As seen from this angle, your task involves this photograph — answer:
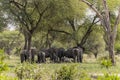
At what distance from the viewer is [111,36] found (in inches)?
858

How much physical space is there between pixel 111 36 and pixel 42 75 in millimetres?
13293

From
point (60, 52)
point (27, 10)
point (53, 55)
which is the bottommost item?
point (53, 55)

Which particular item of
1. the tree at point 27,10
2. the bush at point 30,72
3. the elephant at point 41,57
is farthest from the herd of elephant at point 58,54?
the bush at point 30,72

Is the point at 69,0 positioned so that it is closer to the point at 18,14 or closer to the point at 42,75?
the point at 18,14

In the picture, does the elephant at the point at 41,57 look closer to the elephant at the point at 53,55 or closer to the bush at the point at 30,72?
the elephant at the point at 53,55

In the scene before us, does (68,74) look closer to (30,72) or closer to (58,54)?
(30,72)

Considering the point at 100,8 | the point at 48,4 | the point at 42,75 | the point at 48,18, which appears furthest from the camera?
the point at 100,8

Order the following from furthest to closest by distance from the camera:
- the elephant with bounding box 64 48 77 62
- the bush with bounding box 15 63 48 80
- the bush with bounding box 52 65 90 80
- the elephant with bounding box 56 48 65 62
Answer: the elephant with bounding box 56 48 65 62, the elephant with bounding box 64 48 77 62, the bush with bounding box 52 65 90 80, the bush with bounding box 15 63 48 80

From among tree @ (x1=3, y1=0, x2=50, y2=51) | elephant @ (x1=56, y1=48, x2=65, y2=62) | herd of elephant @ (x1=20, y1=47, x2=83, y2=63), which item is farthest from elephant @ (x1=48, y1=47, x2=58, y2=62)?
tree @ (x1=3, y1=0, x2=50, y2=51)

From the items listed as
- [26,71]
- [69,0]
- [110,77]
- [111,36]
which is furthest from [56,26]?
[110,77]

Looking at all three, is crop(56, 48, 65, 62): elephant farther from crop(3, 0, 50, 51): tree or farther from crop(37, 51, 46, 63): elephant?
crop(3, 0, 50, 51): tree

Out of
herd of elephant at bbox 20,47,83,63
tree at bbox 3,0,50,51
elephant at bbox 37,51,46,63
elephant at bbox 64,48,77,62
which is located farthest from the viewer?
elephant at bbox 64,48,77,62

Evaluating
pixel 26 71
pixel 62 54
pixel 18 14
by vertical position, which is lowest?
pixel 62 54

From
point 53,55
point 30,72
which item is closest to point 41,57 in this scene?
point 53,55
